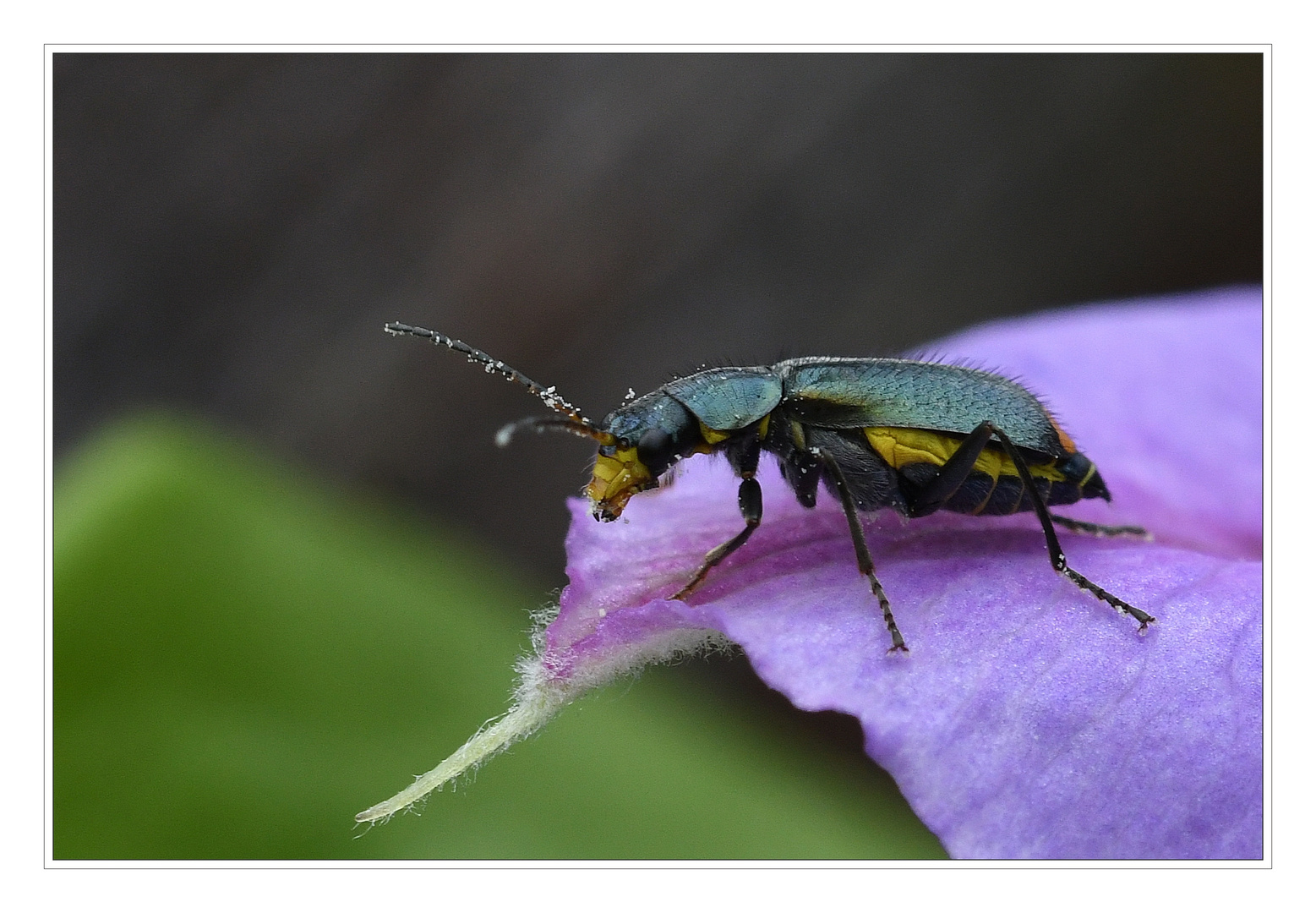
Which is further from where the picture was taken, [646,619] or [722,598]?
[722,598]

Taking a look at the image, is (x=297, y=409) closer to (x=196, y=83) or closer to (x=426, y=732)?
(x=196, y=83)

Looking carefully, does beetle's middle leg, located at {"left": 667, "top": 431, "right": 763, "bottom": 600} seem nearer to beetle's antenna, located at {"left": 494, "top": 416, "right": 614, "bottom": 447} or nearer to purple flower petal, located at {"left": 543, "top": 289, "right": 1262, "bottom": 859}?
purple flower petal, located at {"left": 543, "top": 289, "right": 1262, "bottom": 859}

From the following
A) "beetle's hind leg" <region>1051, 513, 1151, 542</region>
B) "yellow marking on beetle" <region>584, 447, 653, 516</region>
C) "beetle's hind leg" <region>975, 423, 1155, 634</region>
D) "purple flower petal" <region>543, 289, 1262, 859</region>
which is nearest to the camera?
"purple flower petal" <region>543, 289, 1262, 859</region>

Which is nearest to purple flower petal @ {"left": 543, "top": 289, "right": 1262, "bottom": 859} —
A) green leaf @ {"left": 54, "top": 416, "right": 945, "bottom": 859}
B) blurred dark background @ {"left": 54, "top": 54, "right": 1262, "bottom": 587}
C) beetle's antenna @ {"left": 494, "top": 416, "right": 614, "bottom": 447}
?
beetle's antenna @ {"left": 494, "top": 416, "right": 614, "bottom": 447}

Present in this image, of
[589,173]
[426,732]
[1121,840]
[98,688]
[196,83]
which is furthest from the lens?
[589,173]

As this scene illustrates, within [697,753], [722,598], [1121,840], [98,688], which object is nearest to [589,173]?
[697,753]

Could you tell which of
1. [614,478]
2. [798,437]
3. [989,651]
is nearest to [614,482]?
[614,478]

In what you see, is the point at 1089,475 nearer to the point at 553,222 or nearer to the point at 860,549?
the point at 860,549

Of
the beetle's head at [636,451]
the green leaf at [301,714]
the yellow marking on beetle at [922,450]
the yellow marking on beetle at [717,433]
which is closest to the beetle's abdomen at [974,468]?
the yellow marking on beetle at [922,450]
